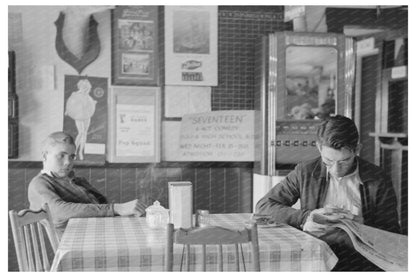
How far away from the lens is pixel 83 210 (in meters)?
3.05

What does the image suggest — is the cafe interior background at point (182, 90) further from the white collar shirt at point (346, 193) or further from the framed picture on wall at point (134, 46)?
the white collar shirt at point (346, 193)

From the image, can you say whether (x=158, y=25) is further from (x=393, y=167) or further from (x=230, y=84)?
(x=393, y=167)

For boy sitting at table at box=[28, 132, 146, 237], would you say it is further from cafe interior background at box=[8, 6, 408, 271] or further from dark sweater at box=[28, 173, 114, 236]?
cafe interior background at box=[8, 6, 408, 271]

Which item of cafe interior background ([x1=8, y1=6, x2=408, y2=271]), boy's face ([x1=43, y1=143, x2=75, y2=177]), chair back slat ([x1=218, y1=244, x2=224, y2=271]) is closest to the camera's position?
chair back slat ([x1=218, y1=244, x2=224, y2=271])

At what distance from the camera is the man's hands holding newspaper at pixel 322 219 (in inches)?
108

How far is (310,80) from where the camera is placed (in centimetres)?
434

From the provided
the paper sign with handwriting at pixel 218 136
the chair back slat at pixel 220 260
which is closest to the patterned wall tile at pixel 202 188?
the paper sign with handwriting at pixel 218 136

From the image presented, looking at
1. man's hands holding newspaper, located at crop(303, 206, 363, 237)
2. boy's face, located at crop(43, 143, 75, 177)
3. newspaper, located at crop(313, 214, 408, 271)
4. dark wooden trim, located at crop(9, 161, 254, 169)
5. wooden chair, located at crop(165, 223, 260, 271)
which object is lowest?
newspaper, located at crop(313, 214, 408, 271)

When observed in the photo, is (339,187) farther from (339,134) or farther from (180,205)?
(180,205)

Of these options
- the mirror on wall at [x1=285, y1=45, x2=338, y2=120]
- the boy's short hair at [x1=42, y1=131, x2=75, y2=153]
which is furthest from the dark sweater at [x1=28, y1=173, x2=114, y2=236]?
the mirror on wall at [x1=285, y1=45, x2=338, y2=120]

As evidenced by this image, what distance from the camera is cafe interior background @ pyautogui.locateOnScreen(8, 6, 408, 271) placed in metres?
4.30

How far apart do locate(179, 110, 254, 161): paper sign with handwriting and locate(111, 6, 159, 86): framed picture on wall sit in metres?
0.46

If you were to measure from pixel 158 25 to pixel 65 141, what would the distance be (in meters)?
1.39

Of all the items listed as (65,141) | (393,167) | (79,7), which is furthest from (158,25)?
(393,167)
